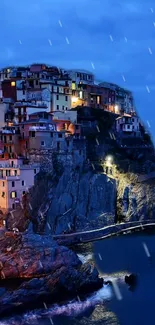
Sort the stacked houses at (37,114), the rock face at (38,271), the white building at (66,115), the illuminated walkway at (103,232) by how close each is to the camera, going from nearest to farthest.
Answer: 1. the rock face at (38,271)
2. the stacked houses at (37,114)
3. the illuminated walkway at (103,232)
4. the white building at (66,115)

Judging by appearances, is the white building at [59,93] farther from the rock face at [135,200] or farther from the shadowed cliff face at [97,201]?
the rock face at [135,200]

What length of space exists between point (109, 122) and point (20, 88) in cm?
1161

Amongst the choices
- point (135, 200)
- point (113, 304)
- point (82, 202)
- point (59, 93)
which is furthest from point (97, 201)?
point (113, 304)

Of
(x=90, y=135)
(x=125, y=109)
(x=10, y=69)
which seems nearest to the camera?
(x=90, y=135)

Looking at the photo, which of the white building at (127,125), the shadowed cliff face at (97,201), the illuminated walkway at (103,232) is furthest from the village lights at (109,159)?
the illuminated walkway at (103,232)

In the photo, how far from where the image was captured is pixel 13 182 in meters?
42.0

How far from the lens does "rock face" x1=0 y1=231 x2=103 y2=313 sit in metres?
29.8

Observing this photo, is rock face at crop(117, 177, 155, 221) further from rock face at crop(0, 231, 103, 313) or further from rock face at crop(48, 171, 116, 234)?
rock face at crop(0, 231, 103, 313)

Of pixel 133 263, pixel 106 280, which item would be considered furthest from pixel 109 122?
pixel 106 280

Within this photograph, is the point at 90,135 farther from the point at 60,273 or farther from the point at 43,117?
the point at 60,273

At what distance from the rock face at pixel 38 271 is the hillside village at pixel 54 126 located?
638 centimetres

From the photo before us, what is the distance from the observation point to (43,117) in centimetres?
5050

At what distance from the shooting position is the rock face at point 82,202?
4519 cm

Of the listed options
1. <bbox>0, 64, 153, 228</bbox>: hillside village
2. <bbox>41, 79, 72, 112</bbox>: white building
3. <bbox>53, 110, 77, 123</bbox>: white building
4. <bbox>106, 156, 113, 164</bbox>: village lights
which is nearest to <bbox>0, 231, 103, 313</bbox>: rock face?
<bbox>0, 64, 153, 228</bbox>: hillside village
